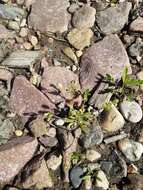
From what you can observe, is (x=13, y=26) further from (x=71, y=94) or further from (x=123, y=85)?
(x=123, y=85)

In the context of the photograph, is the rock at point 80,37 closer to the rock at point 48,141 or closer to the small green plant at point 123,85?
the small green plant at point 123,85

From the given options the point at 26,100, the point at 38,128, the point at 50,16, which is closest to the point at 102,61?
the point at 50,16

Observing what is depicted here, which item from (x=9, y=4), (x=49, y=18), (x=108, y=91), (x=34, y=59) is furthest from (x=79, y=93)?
(x=9, y=4)

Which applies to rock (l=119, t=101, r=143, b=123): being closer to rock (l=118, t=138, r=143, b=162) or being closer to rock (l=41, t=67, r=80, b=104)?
rock (l=118, t=138, r=143, b=162)

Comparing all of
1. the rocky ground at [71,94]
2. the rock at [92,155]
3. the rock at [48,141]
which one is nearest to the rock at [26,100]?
the rocky ground at [71,94]

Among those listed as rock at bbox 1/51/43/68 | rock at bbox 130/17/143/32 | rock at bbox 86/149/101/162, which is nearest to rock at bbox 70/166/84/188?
rock at bbox 86/149/101/162
